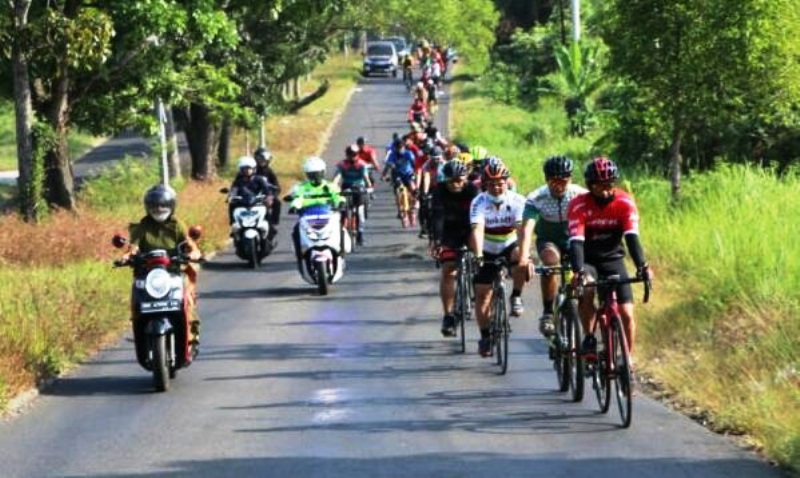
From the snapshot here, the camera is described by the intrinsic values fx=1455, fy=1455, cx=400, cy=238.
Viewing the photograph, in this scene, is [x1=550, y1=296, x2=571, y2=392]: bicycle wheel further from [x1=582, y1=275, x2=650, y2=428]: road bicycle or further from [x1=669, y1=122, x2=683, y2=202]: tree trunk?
[x1=669, y1=122, x2=683, y2=202]: tree trunk

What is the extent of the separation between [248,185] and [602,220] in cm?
1341

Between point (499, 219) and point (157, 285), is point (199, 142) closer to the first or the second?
point (499, 219)

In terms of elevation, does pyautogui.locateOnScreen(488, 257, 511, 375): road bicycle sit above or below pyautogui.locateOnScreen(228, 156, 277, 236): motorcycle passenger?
below

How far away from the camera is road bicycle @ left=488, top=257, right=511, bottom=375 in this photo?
13.4m

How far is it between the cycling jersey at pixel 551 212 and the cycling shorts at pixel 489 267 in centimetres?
91

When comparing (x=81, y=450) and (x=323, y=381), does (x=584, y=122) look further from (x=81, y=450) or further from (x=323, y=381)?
(x=81, y=450)

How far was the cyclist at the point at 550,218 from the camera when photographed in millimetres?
12617

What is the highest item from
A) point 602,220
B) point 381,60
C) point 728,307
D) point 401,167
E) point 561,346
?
point 381,60

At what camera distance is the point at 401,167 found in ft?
94.2

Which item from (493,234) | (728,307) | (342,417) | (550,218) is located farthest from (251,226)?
(342,417)

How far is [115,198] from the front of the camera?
1216 inches

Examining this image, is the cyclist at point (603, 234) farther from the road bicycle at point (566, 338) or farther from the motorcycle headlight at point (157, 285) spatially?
the motorcycle headlight at point (157, 285)

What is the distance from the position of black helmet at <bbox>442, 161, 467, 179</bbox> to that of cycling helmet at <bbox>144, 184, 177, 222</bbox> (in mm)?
3018

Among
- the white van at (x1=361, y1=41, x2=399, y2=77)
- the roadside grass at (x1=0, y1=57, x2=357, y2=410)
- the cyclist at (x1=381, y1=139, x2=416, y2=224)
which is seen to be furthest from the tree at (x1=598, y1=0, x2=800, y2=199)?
the white van at (x1=361, y1=41, x2=399, y2=77)
